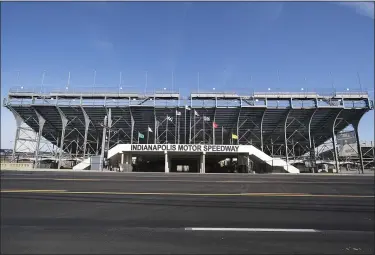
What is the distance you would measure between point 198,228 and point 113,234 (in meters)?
1.89

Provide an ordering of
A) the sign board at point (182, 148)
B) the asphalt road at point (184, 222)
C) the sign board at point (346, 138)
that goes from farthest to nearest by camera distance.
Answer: the sign board at point (346, 138) < the sign board at point (182, 148) < the asphalt road at point (184, 222)

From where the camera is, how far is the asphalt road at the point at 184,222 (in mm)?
5398

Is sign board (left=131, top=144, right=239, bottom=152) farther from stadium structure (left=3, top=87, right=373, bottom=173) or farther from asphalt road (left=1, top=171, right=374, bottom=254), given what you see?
asphalt road (left=1, top=171, right=374, bottom=254)

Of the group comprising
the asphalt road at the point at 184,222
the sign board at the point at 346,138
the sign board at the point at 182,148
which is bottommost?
the asphalt road at the point at 184,222

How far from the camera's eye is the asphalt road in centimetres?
540

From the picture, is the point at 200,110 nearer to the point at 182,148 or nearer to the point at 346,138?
the point at 182,148

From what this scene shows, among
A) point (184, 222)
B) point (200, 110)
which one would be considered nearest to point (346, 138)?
point (200, 110)

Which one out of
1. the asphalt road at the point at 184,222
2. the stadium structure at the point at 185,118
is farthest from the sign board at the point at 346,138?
the asphalt road at the point at 184,222

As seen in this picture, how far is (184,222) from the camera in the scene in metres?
7.16

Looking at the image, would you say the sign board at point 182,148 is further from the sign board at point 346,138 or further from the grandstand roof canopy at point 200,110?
Answer: the sign board at point 346,138

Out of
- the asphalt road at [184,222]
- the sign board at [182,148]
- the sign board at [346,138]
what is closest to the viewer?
the asphalt road at [184,222]

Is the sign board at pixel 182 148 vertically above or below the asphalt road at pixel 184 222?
above

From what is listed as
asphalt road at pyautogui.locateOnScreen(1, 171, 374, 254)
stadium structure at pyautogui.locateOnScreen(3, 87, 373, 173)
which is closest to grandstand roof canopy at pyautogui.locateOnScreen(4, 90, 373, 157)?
stadium structure at pyautogui.locateOnScreen(3, 87, 373, 173)

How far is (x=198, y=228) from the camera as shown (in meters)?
6.61
